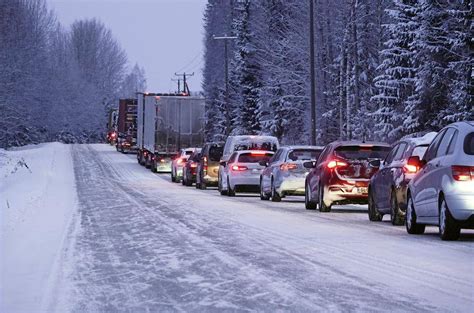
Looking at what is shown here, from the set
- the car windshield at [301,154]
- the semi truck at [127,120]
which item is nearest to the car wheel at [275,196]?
the car windshield at [301,154]

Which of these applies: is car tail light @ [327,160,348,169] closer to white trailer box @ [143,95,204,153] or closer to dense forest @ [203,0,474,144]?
dense forest @ [203,0,474,144]

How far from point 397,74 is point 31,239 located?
3157 cm

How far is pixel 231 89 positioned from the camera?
94.6m

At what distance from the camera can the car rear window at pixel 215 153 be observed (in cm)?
4112

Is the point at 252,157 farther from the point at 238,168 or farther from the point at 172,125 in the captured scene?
the point at 172,125

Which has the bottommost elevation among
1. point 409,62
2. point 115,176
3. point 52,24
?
point 115,176

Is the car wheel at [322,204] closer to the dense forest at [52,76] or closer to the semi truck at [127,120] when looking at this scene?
the dense forest at [52,76]

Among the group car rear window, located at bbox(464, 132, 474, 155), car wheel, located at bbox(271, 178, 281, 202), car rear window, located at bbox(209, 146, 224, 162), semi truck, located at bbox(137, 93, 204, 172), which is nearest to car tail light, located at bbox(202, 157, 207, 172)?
car rear window, located at bbox(209, 146, 224, 162)

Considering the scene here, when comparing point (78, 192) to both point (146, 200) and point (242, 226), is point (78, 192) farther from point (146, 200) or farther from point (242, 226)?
point (242, 226)

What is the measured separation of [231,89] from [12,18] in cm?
2024

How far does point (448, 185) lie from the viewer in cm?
1551

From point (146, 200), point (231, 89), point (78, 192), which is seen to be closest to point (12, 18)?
point (231, 89)

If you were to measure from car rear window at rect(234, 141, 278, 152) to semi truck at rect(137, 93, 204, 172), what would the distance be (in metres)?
15.5

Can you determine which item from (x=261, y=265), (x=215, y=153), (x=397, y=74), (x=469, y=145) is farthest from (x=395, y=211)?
(x=397, y=74)
